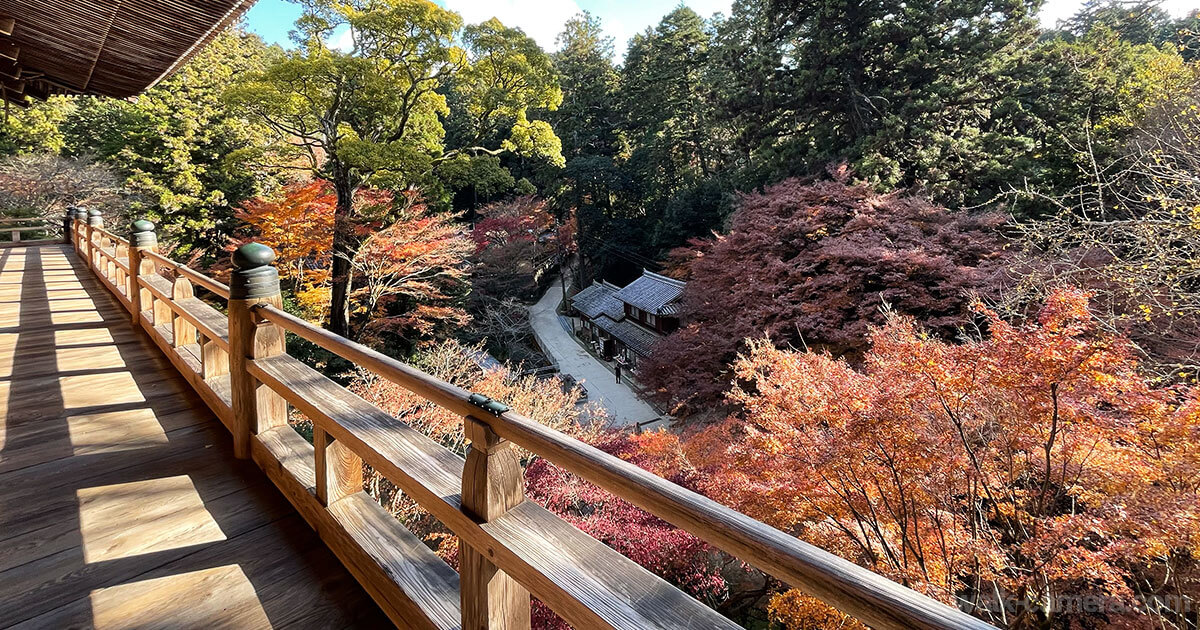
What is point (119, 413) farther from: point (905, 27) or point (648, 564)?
point (905, 27)

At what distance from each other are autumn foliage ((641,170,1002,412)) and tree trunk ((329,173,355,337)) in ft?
22.7

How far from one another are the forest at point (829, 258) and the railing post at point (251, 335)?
10.8 ft

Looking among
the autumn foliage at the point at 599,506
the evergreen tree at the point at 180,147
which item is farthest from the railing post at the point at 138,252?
the evergreen tree at the point at 180,147

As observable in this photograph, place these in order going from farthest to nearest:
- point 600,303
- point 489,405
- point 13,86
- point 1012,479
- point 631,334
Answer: point 600,303, point 631,334, point 13,86, point 1012,479, point 489,405

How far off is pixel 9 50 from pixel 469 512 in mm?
4736

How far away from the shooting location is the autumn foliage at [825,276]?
8.38m


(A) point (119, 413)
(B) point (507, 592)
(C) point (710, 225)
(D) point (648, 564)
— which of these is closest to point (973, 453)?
(D) point (648, 564)

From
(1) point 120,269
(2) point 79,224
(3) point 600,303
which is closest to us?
(1) point 120,269

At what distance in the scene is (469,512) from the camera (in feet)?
3.65

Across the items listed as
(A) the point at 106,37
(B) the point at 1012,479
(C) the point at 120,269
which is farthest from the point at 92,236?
(B) the point at 1012,479

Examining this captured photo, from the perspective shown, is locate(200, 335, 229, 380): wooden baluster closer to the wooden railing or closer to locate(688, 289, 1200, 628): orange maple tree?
the wooden railing

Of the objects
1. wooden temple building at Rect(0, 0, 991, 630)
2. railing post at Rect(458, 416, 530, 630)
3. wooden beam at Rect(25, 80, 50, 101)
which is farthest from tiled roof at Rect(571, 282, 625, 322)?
railing post at Rect(458, 416, 530, 630)

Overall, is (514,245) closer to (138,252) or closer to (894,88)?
(894,88)

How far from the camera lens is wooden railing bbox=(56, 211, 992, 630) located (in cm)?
68
